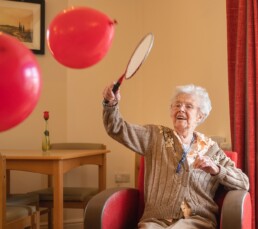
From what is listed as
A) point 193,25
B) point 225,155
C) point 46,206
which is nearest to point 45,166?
point 46,206

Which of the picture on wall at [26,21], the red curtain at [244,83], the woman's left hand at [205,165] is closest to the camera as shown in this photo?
the woman's left hand at [205,165]

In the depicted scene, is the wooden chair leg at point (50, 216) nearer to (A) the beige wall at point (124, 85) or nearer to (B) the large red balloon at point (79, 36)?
(A) the beige wall at point (124, 85)

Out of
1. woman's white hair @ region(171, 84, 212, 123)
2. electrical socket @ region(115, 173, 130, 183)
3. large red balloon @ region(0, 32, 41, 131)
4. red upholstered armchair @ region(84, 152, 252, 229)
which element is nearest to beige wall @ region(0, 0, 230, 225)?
electrical socket @ region(115, 173, 130, 183)

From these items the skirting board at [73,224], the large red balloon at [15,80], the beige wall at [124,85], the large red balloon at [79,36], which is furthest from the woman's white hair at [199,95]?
the skirting board at [73,224]

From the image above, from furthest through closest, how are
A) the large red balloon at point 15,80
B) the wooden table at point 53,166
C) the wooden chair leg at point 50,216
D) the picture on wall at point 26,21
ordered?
the picture on wall at point 26,21 → the wooden chair leg at point 50,216 → the wooden table at point 53,166 → the large red balloon at point 15,80

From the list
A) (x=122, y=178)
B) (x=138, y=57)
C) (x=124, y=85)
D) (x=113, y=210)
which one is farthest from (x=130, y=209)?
(x=124, y=85)

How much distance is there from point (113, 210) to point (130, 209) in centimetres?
19

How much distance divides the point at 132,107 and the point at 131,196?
178 cm

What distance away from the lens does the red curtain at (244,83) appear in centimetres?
211

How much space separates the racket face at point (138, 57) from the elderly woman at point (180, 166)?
329 mm

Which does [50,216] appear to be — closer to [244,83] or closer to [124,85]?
[124,85]

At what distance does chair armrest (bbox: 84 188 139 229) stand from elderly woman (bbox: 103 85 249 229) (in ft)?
0.33

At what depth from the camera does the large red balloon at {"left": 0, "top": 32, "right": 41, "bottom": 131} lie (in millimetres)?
701

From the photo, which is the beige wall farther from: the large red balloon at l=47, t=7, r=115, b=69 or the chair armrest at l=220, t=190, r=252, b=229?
the large red balloon at l=47, t=7, r=115, b=69
